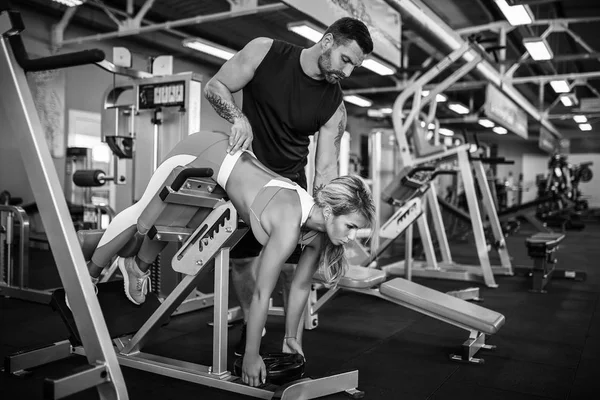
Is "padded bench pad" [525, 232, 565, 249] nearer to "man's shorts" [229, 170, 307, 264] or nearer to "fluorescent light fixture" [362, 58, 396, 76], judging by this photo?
"man's shorts" [229, 170, 307, 264]

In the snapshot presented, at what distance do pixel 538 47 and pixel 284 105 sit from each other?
5.88 metres

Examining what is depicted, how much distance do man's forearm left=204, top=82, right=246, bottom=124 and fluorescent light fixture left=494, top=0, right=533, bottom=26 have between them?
3986 mm

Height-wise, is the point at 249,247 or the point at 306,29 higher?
the point at 306,29

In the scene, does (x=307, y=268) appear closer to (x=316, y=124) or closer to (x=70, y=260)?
(x=316, y=124)

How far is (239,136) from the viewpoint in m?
1.89

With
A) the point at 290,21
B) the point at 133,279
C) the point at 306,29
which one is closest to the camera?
the point at 133,279

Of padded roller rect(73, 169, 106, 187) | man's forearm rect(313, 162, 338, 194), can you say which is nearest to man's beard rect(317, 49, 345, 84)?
man's forearm rect(313, 162, 338, 194)

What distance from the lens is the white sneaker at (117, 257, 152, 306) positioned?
6.90 feet

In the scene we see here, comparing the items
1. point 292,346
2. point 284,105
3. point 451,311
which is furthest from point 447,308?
point 284,105

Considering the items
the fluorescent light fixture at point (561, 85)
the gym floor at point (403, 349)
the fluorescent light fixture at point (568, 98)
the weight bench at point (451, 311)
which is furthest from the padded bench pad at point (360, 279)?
the fluorescent light fixture at point (568, 98)

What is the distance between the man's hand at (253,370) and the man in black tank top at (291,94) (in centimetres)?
68

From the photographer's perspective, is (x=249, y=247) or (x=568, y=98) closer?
(x=249, y=247)

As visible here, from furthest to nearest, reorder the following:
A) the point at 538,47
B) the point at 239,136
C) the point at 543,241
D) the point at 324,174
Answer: the point at 538,47 < the point at 543,241 < the point at 324,174 < the point at 239,136

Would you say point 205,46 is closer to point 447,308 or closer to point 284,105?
point 284,105
